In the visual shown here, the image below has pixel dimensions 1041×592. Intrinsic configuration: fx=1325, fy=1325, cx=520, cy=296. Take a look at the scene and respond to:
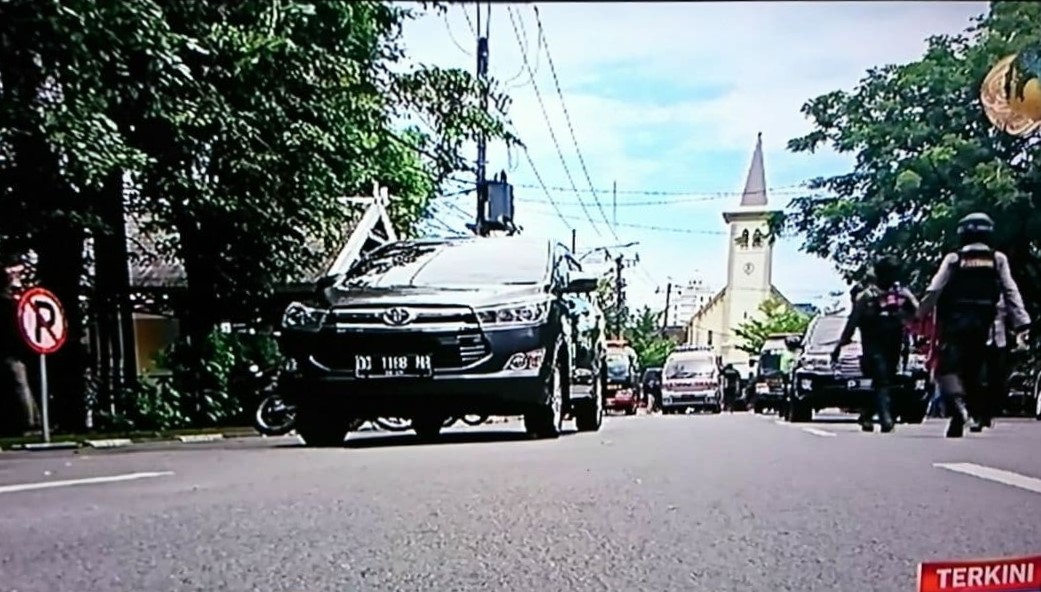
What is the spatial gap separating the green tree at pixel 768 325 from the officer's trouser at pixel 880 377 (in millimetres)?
91

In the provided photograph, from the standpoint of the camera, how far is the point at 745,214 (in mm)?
1600

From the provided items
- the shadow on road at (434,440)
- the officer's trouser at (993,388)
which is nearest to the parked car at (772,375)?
the officer's trouser at (993,388)

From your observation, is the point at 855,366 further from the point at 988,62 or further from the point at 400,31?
the point at 400,31

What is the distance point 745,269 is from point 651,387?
0.97m

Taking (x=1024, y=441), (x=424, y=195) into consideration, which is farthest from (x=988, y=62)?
(x=424, y=195)

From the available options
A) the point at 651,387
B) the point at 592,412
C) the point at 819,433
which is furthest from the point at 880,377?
the point at 592,412

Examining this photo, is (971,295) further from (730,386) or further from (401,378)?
(401,378)

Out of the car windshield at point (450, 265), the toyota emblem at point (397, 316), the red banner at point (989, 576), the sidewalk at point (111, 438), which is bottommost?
the sidewalk at point (111, 438)

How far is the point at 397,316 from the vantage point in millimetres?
2996

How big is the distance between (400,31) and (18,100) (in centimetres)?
339

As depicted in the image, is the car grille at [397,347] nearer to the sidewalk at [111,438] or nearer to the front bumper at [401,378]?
the front bumper at [401,378]

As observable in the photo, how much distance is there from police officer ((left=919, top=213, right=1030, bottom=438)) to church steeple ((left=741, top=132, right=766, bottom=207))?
0.74 ft

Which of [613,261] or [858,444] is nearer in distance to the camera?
[613,261]

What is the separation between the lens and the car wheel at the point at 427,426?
3.13m
